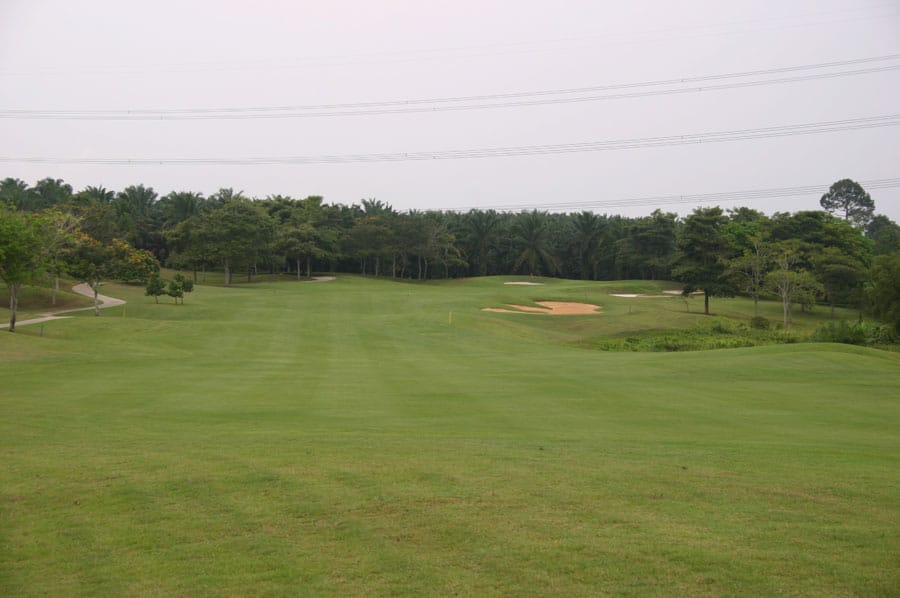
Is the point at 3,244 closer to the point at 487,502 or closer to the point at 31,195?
the point at 487,502

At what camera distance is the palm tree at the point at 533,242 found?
360ft

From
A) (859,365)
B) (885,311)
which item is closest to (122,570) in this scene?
(859,365)

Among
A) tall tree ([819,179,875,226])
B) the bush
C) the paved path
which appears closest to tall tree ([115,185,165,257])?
the paved path

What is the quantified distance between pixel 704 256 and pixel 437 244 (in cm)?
4499

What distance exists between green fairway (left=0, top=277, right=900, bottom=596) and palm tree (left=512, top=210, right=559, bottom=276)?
3304 inches

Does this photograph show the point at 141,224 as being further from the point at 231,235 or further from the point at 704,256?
the point at 704,256

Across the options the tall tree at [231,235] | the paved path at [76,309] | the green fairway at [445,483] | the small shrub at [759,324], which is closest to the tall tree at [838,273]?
the small shrub at [759,324]

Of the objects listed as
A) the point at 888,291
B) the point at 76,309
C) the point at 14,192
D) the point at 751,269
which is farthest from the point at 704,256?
the point at 14,192

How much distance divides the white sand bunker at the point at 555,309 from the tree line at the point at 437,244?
9.48m

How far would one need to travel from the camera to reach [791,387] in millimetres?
24094

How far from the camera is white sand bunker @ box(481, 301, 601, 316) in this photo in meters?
60.8

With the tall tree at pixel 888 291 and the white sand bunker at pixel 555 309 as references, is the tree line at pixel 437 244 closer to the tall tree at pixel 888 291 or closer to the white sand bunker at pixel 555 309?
the tall tree at pixel 888 291

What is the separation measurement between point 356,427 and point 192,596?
9.00 metres

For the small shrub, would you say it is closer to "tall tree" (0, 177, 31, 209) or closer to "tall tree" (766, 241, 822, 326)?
"tall tree" (766, 241, 822, 326)
